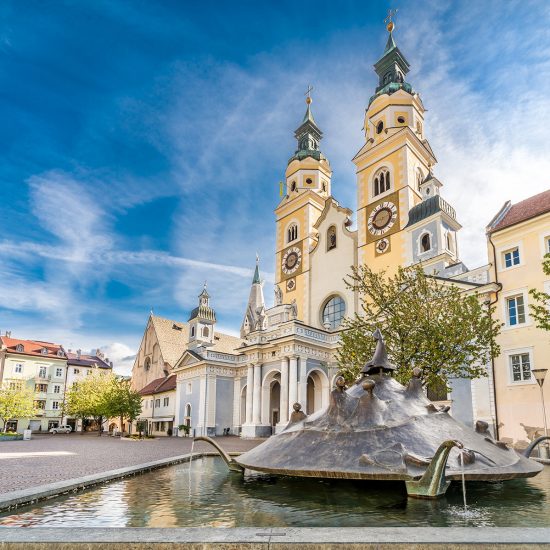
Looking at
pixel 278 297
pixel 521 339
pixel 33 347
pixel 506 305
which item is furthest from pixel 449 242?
pixel 33 347

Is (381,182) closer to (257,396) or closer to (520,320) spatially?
(520,320)

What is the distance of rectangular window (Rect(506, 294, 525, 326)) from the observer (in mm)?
24938

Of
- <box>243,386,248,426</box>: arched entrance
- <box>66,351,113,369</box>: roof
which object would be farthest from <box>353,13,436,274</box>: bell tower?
<box>66,351,113,369</box>: roof

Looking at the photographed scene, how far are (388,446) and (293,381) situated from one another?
30.2 meters

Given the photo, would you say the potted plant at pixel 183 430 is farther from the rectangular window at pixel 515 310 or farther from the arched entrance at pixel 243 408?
the rectangular window at pixel 515 310

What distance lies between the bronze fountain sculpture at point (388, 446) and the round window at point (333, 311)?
112 feet

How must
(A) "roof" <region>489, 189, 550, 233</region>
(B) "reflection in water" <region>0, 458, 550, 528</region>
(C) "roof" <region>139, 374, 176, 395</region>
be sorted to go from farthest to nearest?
(C) "roof" <region>139, 374, 176, 395</region> < (A) "roof" <region>489, 189, 550, 233</region> < (B) "reflection in water" <region>0, 458, 550, 528</region>

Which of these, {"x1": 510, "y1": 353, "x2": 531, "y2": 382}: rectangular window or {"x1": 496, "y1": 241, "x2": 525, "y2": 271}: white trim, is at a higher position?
{"x1": 496, "y1": 241, "x2": 525, "y2": 271}: white trim

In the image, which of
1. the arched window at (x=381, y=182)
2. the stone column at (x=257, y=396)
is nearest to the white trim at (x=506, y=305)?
the arched window at (x=381, y=182)

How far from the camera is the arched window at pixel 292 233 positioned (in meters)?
52.3

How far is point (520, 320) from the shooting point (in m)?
24.9

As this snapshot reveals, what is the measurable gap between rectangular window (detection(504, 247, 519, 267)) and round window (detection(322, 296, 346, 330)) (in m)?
17.7

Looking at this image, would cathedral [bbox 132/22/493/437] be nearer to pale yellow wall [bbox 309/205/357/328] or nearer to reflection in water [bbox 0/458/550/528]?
pale yellow wall [bbox 309/205/357/328]

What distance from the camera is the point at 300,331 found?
125 ft
